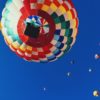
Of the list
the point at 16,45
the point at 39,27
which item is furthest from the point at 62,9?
the point at 16,45

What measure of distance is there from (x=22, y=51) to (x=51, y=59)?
2.18ft

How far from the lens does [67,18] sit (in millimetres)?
13703

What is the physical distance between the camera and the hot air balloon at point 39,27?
13422 millimetres

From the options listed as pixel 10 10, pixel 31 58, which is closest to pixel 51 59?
pixel 31 58

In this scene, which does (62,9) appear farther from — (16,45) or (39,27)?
(16,45)

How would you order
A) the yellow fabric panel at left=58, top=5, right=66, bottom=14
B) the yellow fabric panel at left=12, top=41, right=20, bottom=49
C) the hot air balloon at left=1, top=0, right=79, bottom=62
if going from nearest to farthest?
the hot air balloon at left=1, top=0, right=79, bottom=62 → the yellow fabric panel at left=58, top=5, right=66, bottom=14 → the yellow fabric panel at left=12, top=41, right=20, bottom=49

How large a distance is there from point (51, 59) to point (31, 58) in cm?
45

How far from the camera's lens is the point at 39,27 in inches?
530

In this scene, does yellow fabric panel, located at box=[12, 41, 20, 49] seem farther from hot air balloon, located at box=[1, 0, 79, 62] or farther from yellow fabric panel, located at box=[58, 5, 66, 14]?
yellow fabric panel, located at box=[58, 5, 66, 14]

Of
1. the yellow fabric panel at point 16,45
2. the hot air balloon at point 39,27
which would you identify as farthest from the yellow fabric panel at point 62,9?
the yellow fabric panel at point 16,45

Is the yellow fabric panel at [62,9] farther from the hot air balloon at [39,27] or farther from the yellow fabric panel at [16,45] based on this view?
the yellow fabric panel at [16,45]

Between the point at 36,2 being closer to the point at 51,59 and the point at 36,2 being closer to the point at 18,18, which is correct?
the point at 18,18

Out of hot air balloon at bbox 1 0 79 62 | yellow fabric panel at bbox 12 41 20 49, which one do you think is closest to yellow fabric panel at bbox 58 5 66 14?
hot air balloon at bbox 1 0 79 62

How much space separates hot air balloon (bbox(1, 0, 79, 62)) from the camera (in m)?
13.4
